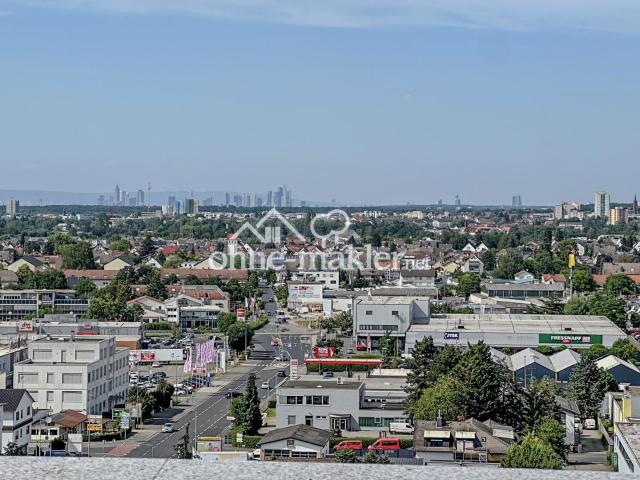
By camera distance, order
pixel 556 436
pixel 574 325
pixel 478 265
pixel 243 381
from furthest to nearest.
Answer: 1. pixel 478 265
2. pixel 574 325
3. pixel 243 381
4. pixel 556 436

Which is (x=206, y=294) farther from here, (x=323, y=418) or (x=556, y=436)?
(x=556, y=436)

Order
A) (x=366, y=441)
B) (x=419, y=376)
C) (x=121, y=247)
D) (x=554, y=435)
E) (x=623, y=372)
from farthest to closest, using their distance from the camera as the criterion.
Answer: (x=121, y=247) < (x=623, y=372) < (x=419, y=376) < (x=366, y=441) < (x=554, y=435)

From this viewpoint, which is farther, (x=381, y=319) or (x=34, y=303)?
(x=34, y=303)

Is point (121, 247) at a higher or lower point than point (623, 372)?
higher

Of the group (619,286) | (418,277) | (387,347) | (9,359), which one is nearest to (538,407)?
(9,359)

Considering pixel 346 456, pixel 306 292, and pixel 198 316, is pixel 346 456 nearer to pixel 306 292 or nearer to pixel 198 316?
pixel 198 316

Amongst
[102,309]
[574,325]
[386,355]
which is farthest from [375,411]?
[102,309]

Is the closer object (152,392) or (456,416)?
(456,416)
